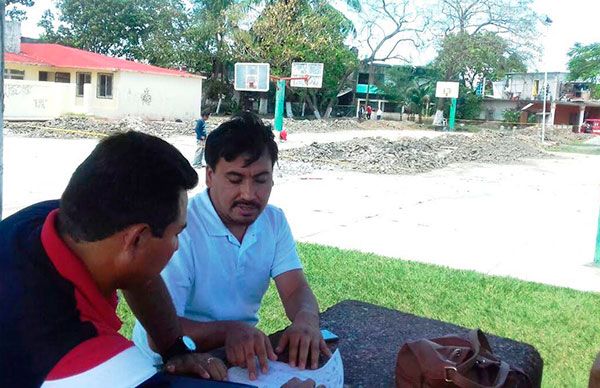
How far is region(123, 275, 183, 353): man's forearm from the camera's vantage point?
1729 mm

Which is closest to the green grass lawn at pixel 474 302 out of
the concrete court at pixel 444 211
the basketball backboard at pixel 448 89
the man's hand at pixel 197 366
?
the concrete court at pixel 444 211

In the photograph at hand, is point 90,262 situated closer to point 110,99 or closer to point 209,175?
point 209,175

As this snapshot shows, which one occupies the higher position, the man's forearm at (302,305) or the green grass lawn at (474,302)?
the man's forearm at (302,305)

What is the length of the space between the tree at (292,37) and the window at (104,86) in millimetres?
9736

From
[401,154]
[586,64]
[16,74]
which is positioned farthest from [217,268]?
[586,64]

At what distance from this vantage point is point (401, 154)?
19.5 meters

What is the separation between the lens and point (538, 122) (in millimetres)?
46969

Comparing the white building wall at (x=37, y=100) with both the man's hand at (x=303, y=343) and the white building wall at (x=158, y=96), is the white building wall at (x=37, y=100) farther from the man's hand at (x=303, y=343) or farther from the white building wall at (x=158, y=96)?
Result: the man's hand at (x=303, y=343)

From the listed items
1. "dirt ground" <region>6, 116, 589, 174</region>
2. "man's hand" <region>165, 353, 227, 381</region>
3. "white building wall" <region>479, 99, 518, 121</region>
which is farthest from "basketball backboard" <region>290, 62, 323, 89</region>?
"man's hand" <region>165, 353, 227, 381</region>

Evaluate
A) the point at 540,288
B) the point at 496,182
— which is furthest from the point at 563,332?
the point at 496,182

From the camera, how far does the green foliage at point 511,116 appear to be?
1900 inches

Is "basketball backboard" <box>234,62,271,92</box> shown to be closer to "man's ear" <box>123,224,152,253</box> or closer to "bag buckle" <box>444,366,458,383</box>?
"bag buckle" <box>444,366,458,383</box>

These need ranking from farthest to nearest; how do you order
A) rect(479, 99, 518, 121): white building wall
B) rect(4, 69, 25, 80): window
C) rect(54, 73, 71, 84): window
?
rect(479, 99, 518, 121): white building wall → rect(54, 73, 71, 84): window → rect(4, 69, 25, 80): window

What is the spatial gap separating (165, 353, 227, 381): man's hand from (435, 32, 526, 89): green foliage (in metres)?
45.4
